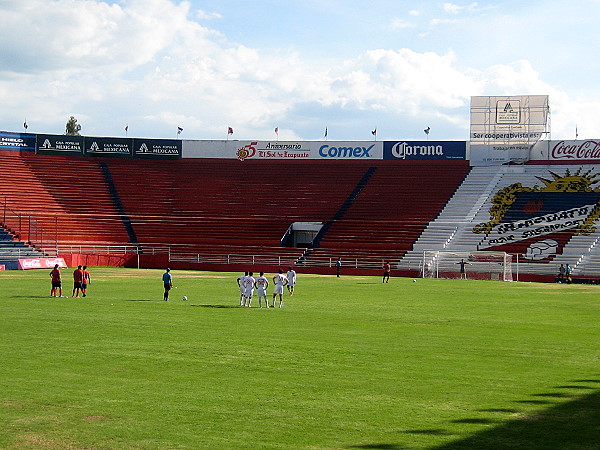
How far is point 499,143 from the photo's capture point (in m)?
79.5

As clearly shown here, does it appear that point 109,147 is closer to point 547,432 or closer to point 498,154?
point 498,154

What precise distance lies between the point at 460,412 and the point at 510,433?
1.45 m

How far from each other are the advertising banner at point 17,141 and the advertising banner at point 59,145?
2.60ft

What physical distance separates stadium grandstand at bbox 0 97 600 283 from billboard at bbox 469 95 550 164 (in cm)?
28

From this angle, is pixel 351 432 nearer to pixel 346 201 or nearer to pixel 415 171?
pixel 346 201

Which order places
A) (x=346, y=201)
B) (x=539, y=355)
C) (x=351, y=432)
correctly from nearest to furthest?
(x=351, y=432)
(x=539, y=355)
(x=346, y=201)

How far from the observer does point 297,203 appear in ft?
254

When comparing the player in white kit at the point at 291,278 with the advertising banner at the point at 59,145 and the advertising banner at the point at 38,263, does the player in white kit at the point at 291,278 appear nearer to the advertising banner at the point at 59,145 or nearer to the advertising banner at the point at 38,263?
the advertising banner at the point at 38,263

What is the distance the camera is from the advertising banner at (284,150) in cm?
8462

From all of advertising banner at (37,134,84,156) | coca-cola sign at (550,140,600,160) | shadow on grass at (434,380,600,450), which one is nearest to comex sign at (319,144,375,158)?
coca-cola sign at (550,140,600,160)

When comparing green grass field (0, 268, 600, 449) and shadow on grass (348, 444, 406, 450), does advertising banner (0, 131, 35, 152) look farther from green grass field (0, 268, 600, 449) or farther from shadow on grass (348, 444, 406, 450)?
shadow on grass (348, 444, 406, 450)

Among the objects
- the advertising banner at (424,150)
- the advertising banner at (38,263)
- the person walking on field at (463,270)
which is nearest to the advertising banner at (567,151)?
the advertising banner at (424,150)

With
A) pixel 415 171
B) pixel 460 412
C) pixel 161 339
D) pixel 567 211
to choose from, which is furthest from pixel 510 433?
pixel 415 171

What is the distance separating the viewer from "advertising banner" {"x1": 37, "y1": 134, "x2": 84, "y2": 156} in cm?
8294
